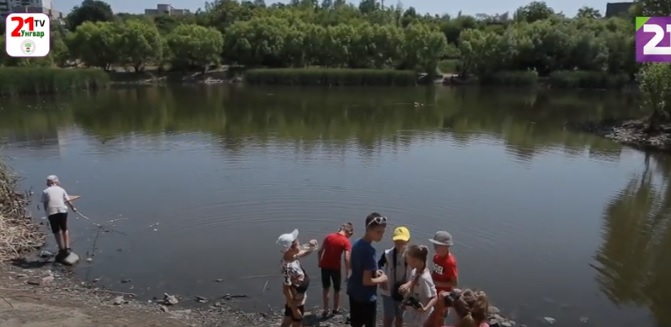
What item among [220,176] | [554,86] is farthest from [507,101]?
[220,176]

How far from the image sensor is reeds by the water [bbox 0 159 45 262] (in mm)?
11938

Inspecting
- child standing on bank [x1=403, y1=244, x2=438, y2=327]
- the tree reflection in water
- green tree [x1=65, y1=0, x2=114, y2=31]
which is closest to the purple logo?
the tree reflection in water

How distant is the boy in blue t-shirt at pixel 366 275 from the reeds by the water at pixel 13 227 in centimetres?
802

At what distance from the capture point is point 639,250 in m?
13.6

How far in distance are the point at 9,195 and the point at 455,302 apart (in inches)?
485

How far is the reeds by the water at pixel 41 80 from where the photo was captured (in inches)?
2002

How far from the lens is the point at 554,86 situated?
7125 cm

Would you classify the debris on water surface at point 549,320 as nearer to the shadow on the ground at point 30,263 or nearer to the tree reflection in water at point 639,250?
the tree reflection in water at point 639,250

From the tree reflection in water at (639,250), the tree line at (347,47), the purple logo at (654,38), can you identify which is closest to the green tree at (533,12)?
the tree line at (347,47)

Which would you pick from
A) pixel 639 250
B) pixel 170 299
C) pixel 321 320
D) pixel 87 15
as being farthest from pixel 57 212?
pixel 87 15

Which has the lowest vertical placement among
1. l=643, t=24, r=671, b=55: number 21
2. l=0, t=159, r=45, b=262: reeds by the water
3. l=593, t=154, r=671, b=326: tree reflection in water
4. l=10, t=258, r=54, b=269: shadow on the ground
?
l=593, t=154, r=671, b=326: tree reflection in water

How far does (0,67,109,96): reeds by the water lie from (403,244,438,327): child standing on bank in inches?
2111

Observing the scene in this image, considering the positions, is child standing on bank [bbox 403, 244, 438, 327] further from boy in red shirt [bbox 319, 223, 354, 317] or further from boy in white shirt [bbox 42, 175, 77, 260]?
boy in white shirt [bbox 42, 175, 77, 260]

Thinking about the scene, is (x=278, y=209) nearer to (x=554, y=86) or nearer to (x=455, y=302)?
(x=455, y=302)
